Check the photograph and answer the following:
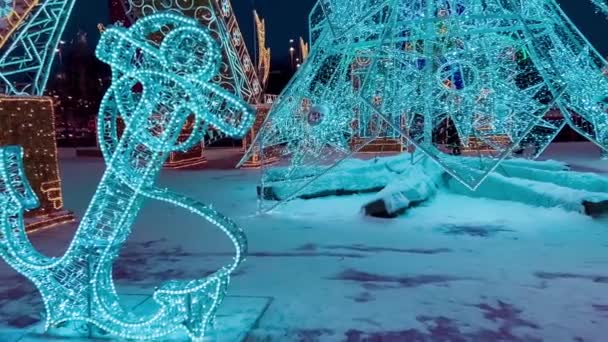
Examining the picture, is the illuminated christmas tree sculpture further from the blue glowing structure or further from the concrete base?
the concrete base

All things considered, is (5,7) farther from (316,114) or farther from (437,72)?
(437,72)

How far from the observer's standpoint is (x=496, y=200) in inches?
389

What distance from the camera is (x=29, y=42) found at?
8.65 meters

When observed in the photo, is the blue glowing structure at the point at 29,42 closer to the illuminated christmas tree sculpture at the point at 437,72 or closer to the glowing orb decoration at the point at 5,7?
the glowing orb decoration at the point at 5,7

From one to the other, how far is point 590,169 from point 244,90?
9125 millimetres

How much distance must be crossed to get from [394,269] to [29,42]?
252 inches

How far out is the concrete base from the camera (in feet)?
13.7

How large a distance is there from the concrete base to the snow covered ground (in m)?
0.13

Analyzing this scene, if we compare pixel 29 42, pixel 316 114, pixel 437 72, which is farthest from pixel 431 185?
pixel 29 42

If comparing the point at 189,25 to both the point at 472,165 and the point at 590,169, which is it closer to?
the point at 472,165

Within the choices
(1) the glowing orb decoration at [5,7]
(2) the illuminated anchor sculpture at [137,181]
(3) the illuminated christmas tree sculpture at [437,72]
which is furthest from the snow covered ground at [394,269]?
(1) the glowing orb decoration at [5,7]

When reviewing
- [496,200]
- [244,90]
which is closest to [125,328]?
[496,200]

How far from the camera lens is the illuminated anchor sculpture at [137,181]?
370cm

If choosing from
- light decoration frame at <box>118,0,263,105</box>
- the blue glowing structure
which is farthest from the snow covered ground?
light decoration frame at <box>118,0,263,105</box>
